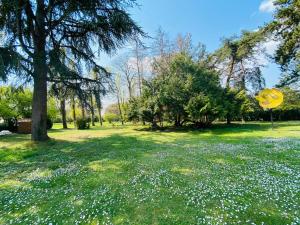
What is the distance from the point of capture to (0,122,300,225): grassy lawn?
3822 millimetres

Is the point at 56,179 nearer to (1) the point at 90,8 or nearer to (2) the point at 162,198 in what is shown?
(2) the point at 162,198

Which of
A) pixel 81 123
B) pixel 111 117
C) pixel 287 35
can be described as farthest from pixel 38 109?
pixel 111 117

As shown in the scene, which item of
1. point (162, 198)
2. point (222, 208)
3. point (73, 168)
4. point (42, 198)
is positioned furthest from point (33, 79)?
point (222, 208)

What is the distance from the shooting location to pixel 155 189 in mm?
5012

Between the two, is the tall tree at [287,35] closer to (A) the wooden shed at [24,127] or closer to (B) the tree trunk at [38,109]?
(B) the tree trunk at [38,109]

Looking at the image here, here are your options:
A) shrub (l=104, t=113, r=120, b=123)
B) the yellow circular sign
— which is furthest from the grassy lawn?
shrub (l=104, t=113, r=120, b=123)

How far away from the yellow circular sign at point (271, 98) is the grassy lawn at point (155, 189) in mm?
10612

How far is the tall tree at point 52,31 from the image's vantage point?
10.7 metres

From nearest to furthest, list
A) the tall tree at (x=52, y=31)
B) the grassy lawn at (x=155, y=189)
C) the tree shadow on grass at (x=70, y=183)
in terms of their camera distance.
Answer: the grassy lawn at (x=155, y=189) → the tree shadow on grass at (x=70, y=183) → the tall tree at (x=52, y=31)

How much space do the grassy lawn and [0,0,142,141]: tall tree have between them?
454 cm

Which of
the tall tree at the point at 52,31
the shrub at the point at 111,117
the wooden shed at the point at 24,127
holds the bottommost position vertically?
the wooden shed at the point at 24,127

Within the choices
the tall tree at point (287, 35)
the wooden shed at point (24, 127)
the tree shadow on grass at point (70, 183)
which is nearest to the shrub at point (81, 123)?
the wooden shed at point (24, 127)

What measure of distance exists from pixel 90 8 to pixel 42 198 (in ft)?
31.4

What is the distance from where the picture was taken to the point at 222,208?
13.1 ft
